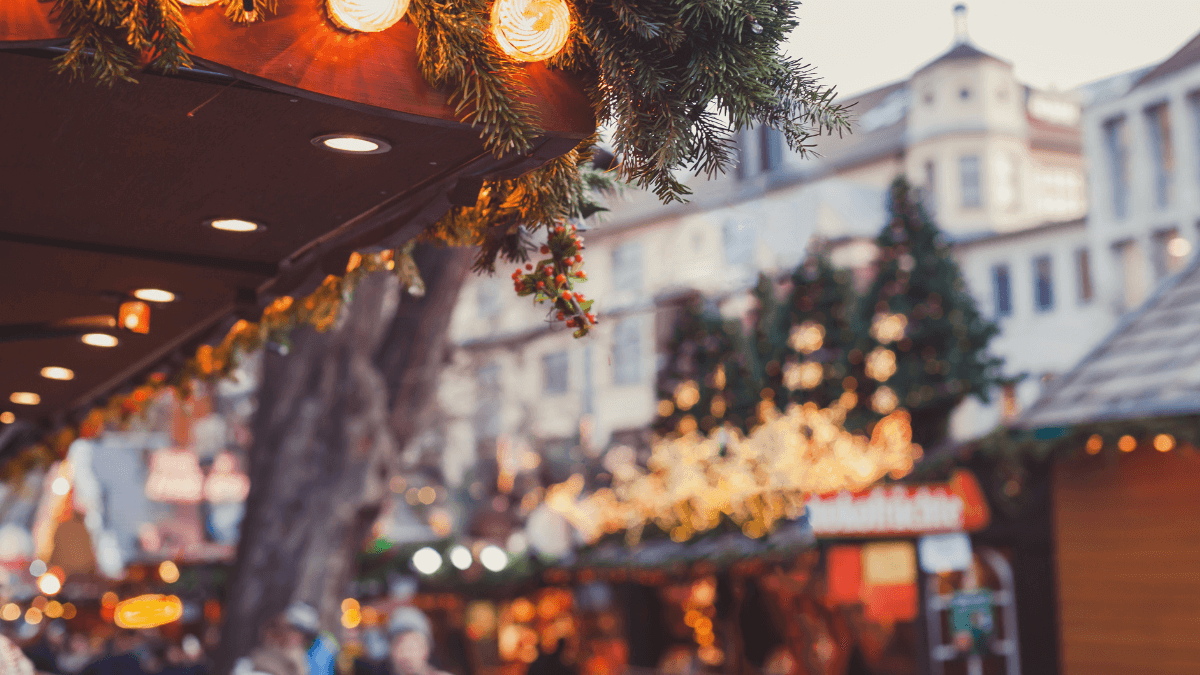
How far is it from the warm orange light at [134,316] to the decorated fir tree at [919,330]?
14.8 metres

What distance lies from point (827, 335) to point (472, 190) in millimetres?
16546

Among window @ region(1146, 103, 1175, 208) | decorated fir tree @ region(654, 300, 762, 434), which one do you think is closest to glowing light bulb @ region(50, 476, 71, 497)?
decorated fir tree @ region(654, 300, 762, 434)

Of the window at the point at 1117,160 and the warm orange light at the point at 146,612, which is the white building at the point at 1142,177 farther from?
the warm orange light at the point at 146,612

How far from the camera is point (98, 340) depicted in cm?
416

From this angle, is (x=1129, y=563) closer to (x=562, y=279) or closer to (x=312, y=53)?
(x=562, y=279)

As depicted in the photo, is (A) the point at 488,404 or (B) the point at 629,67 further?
(A) the point at 488,404

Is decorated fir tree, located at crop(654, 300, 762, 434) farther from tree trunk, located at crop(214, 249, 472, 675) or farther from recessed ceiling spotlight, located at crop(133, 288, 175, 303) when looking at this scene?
recessed ceiling spotlight, located at crop(133, 288, 175, 303)

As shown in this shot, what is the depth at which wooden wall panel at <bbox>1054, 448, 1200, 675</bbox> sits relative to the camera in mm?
9094

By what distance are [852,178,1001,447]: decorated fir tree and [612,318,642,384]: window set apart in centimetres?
1435

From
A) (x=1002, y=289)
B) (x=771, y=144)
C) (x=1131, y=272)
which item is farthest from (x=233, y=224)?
(x=1002, y=289)

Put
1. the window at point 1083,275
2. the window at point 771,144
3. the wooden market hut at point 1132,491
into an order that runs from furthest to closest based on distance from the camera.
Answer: the window at point 1083,275 → the wooden market hut at point 1132,491 → the window at point 771,144

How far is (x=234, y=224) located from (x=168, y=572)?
741 inches

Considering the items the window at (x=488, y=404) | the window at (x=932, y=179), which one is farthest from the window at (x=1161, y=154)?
the window at (x=488, y=404)

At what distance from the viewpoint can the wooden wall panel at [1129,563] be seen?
909 centimetres
